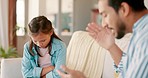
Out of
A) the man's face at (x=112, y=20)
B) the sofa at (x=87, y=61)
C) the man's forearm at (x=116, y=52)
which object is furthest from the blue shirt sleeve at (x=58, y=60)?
the man's face at (x=112, y=20)

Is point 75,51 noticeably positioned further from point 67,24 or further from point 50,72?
point 67,24

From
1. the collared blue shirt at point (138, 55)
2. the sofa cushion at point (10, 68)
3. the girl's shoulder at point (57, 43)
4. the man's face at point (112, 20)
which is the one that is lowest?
the sofa cushion at point (10, 68)

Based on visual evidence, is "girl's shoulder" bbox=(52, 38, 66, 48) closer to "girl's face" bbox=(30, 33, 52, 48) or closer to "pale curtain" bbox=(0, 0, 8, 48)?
"girl's face" bbox=(30, 33, 52, 48)

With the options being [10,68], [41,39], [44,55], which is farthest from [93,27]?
[10,68]

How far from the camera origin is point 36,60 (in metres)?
1.98

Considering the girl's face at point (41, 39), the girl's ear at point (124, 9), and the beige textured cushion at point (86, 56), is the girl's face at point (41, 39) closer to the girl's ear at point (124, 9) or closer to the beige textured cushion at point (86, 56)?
the beige textured cushion at point (86, 56)

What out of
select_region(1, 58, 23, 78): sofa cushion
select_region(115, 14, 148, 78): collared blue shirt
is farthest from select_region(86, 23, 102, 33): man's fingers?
select_region(1, 58, 23, 78): sofa cushion

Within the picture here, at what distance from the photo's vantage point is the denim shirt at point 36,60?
1.93 metres

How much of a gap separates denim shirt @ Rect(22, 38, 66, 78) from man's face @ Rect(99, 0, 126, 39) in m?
0.89

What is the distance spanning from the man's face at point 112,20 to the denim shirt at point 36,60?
0.89 meters

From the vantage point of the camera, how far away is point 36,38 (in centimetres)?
181

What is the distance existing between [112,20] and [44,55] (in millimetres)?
1025

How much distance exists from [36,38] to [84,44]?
672 millimetres

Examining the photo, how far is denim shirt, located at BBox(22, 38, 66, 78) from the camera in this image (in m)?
1.93
